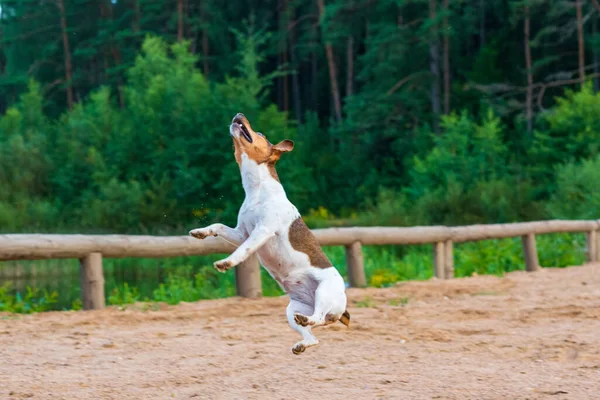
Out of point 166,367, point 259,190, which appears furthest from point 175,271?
point 259,190

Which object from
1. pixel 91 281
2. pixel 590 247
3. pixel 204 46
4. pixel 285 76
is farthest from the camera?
pixel 285 76

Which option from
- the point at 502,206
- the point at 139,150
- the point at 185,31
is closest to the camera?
the point at 502,206

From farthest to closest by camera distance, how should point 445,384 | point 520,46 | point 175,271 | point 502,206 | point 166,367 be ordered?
point 520,46 < point 502,206 < point 175,271 < point 166,367 < point 445,384

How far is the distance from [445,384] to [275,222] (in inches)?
115

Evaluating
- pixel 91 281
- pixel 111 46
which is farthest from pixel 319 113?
pixel 91 281

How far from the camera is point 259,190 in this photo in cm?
351

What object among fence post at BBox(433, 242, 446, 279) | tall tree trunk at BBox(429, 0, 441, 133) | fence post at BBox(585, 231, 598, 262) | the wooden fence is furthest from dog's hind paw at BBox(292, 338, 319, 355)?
tall tree trunk at BBox(429, 0, 441, 133)

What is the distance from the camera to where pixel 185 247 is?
392 inches

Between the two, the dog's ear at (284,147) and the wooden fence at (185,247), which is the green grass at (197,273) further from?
the dog's ear at (284,147)

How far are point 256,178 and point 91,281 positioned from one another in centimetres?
624

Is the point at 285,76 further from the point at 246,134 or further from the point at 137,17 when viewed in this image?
the point at 246,134

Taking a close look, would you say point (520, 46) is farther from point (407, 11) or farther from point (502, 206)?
point (502, 206)

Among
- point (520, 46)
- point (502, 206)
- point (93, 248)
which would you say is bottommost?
point (502, 206)

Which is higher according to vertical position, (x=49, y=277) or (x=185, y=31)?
(x=185, y=31)
